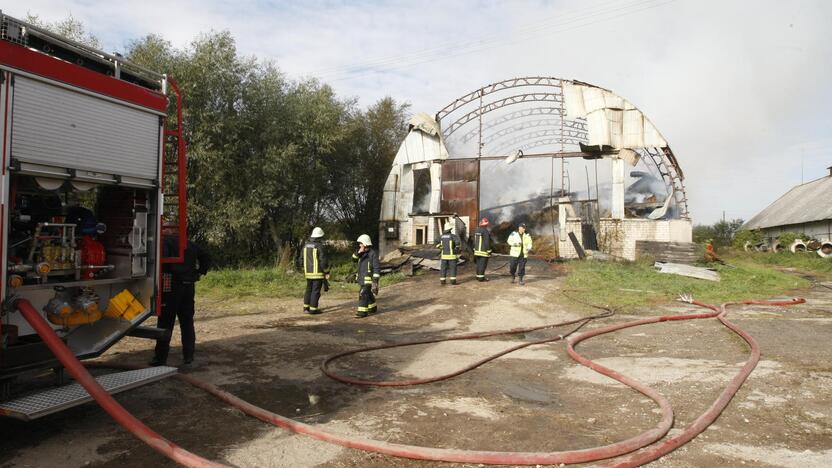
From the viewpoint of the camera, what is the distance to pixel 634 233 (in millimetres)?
19250

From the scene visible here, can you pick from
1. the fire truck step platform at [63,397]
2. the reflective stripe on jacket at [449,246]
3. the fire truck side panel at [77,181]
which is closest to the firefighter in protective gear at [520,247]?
the reflective stripe on jacket at [449,246]

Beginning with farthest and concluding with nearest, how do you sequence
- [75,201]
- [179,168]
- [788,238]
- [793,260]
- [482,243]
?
1. [788,238]
2. [793,260]
3. [482,243]
4. [179,168]
5. [75,201]

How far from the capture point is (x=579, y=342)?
7.47m

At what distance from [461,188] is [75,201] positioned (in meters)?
16.3

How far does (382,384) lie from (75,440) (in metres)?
2.59

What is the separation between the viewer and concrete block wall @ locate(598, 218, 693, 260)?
19.0 meters

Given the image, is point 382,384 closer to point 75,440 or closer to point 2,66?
point 75,440

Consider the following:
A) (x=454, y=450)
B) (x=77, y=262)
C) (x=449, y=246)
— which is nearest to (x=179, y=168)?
(x=77, y=262)

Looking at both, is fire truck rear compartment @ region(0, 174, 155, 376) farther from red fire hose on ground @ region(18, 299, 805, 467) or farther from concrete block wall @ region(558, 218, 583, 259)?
concrete block wall @ region(558, 218, 583, 259)

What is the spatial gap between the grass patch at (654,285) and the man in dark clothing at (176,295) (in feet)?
25.9

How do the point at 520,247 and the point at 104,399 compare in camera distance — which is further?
the point at 520,247

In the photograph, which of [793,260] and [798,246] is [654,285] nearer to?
[793,260]

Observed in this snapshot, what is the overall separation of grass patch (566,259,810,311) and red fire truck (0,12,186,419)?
340 inches

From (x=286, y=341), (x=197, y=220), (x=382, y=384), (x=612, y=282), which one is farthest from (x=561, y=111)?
(x=382, y=384)
